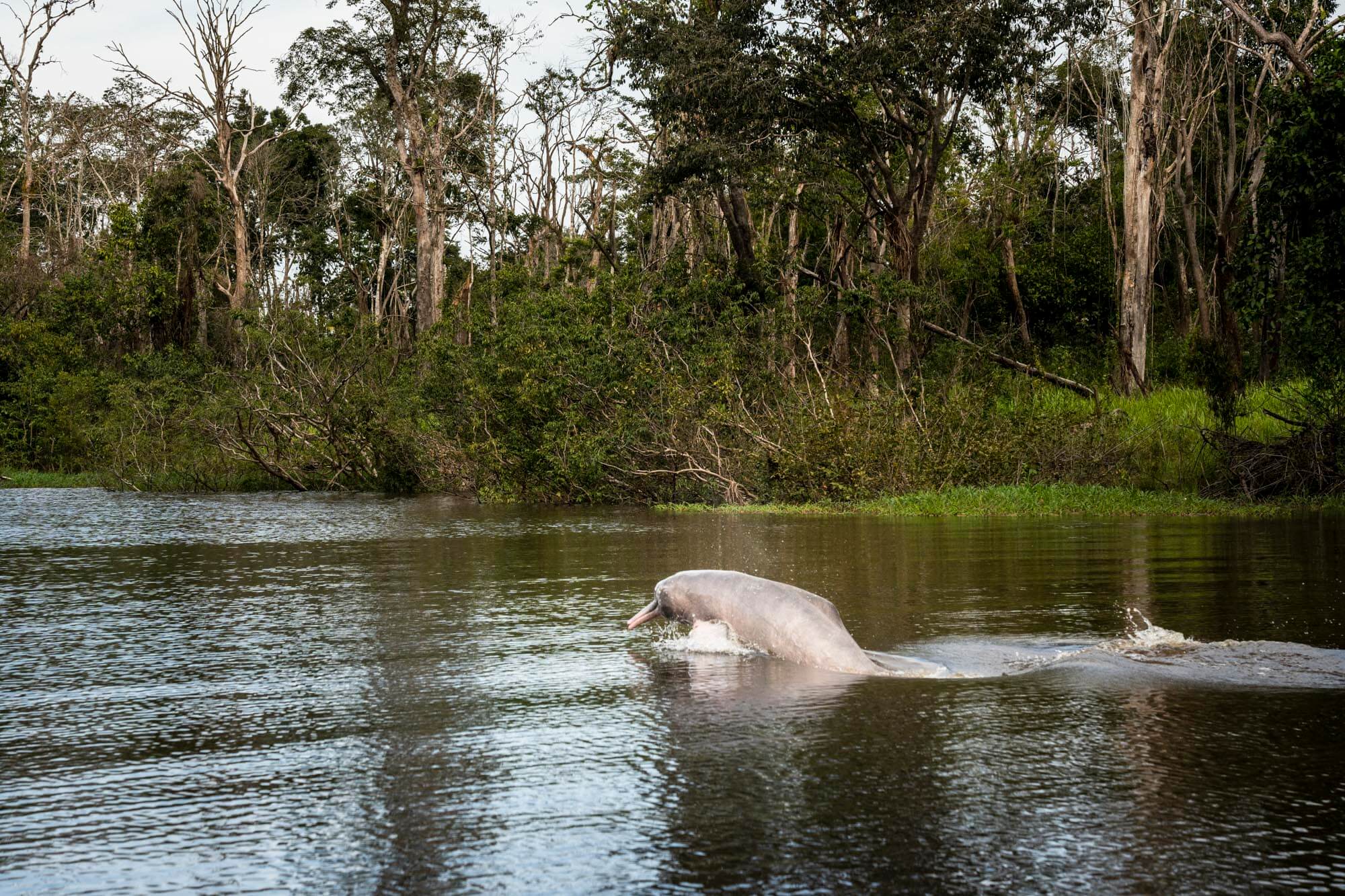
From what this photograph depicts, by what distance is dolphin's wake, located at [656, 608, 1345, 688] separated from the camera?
556 centimetres

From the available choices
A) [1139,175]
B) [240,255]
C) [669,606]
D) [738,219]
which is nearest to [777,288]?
[738,219]

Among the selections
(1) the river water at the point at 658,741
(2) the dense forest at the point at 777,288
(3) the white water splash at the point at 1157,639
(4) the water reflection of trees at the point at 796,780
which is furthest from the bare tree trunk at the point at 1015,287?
(4) the water reflection of trees at the point at 796,780

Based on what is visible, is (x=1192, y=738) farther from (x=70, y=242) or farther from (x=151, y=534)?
(x=70, y=242)

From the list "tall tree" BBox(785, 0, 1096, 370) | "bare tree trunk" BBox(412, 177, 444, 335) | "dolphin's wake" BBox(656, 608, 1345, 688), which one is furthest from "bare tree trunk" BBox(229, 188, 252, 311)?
"dolphin's wake" BBox(656, 608, 1345, 688)

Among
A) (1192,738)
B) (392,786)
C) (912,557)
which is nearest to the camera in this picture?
(392,786)

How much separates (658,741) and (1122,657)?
2.58 m

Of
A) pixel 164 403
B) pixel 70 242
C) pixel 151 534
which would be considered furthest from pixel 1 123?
pixel 151 534

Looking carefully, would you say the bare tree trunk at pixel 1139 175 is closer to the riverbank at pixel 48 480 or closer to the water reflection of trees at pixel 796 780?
the water reflection of trees at pixel 796 780

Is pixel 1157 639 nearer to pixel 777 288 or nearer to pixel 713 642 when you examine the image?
pixel 713 642

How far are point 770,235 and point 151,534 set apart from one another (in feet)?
99.9

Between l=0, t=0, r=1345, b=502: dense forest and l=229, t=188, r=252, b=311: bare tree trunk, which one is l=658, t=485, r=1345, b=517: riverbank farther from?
l=229, t=188, r=252, b=311: bare tree trunk

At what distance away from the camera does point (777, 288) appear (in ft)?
92.6

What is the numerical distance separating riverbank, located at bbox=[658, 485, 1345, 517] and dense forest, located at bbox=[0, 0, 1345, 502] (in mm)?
974

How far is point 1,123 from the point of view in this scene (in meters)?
57.7
